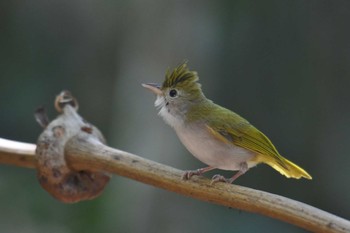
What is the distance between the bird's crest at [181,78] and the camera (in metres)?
2.74

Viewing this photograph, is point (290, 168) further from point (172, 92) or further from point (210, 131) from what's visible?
point (172, 92)

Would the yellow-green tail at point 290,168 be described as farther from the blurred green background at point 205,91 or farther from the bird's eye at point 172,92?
the blurred green background at point 205,91

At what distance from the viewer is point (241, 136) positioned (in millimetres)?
2717

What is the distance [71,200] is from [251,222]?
1.87 m

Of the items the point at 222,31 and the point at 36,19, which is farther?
the point at 36,19

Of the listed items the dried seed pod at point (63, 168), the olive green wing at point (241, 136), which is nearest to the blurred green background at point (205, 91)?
the dried seed pod at point (63, 168)

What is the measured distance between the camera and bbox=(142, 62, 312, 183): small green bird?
2.63m

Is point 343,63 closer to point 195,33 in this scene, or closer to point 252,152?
point 195,33

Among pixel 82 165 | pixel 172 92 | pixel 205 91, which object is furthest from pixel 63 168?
pixel 205 91

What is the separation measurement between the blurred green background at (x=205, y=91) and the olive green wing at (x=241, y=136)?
1.76 meters

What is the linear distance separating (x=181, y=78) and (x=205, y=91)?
2115mm

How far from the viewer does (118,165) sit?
250 cm

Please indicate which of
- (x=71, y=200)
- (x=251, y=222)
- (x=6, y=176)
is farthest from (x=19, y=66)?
(x=71, y=200)

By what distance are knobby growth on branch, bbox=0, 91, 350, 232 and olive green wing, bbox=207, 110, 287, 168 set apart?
32 cm
